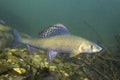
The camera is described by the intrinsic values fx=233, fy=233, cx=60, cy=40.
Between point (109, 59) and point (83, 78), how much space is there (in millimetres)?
978

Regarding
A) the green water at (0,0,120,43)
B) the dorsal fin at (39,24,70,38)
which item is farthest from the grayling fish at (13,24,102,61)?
the green water at (0,0,120,43)

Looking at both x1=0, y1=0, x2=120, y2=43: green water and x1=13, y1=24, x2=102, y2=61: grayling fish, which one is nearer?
x1=13, y1=24, x2=102, y2=61: grayling fish

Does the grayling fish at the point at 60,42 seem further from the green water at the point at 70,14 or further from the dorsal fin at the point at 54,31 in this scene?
the green water at the point at 70,14

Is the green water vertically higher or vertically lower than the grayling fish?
higher

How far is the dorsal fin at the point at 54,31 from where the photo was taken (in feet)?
15.6

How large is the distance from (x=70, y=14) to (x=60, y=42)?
5239 centimetres

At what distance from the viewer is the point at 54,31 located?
4.80 m

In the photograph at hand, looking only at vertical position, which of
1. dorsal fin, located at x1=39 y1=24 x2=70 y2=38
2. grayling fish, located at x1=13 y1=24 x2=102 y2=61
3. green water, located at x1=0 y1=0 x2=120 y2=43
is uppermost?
green water, located at x1=0 y1=0 x2=120 y2=43

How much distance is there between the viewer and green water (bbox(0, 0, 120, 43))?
25.2 m

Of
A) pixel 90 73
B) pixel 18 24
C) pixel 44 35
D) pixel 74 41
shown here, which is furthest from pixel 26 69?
pixel 18 24

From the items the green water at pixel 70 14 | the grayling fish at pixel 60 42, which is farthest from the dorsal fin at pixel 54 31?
the green water at pixel 70 14

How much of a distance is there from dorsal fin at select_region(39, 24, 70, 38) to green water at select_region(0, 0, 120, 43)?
1560 cm

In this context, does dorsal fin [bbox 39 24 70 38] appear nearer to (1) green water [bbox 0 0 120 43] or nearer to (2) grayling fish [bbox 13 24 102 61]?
(2) grayling fish [bbox 13 24 102 61]

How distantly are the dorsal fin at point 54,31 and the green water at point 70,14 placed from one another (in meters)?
15.6
